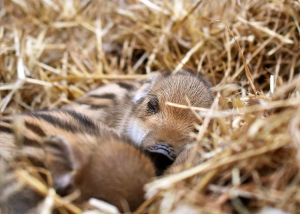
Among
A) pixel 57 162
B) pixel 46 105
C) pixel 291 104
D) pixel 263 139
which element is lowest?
pixel 46 105

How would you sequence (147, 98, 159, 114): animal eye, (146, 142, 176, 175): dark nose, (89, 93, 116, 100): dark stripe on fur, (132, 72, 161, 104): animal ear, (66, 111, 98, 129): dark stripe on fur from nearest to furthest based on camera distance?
(146, 142, 176, 175): dark nose
(66, 111, 98, 129): dark stripe on fur
(147, 98, 159, 114): animal eye
(132, 72, 161, 104): animal ear
(89, 93, 116, 100): dark stripe on fur

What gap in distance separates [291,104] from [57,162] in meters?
1.11

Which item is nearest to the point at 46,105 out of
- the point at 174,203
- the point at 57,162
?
the point at 57,162

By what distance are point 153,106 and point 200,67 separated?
87 cm

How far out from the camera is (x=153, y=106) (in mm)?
2852

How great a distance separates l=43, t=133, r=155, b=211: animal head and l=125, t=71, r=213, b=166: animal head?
12.2 inches

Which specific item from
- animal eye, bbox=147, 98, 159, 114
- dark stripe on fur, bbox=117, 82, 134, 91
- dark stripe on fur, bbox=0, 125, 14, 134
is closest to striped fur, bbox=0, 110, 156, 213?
dark stripe on fur, bbox=0, 125, 14, 134

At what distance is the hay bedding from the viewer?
1.81 m

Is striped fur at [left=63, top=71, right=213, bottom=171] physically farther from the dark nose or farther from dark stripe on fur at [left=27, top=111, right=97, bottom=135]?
dark stripe on fur at [left=27, top=111, right=97, bottom=135]

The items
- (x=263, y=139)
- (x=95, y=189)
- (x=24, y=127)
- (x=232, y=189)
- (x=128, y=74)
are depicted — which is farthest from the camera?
(x=128, y=74)

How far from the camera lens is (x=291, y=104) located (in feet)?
6.18

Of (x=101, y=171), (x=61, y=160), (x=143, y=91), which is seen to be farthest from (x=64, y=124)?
(x=143, y=91)

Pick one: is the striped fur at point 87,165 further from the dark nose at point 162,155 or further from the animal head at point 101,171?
the dark nose at point 162,155

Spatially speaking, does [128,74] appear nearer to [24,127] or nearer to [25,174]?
[24,127]
